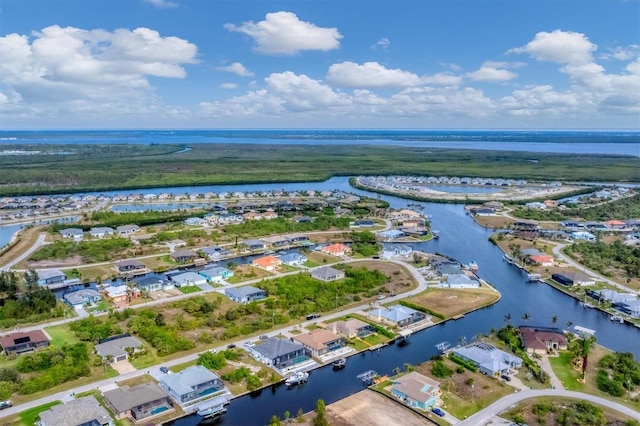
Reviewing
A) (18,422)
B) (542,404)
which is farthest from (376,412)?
(18,422)

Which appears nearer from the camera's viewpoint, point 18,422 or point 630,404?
point 18,422

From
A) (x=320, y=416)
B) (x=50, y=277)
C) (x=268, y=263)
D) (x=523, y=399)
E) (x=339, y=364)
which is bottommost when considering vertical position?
(x=339, y=364)

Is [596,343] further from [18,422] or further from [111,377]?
[18,422]

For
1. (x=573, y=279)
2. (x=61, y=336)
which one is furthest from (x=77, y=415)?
(x=573, y=279)

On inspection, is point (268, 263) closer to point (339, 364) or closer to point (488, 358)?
point (339, 364)

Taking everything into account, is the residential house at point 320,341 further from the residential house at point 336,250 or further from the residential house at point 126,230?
the residential house at point 126,230

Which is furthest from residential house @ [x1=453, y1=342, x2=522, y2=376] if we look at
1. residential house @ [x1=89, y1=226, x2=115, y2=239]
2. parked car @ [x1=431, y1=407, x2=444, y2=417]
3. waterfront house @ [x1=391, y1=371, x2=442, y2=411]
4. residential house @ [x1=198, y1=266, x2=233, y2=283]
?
residential house @ [x1=89, y1=226, x2=115, y2=239]

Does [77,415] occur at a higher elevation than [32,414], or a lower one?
higher
